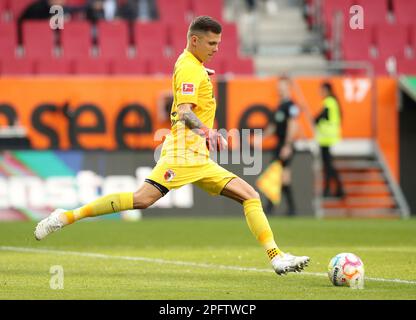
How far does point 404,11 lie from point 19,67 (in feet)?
28.0

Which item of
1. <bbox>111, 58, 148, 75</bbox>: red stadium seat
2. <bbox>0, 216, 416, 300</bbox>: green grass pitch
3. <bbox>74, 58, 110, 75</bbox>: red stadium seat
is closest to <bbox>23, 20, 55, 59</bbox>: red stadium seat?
<bbox>74, 58, 110, 75</bbox>: red stadium seat

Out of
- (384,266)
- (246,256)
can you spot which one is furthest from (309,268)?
(246,256)

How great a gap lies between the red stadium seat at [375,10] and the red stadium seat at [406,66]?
148cm

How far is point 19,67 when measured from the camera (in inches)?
866

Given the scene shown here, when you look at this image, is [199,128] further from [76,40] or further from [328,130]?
[76,40]

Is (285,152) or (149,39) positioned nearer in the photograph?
(285,152)

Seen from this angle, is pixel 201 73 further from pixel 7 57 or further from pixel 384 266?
pixel 7 57

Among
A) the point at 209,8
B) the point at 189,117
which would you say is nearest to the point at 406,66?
the point at 209,8

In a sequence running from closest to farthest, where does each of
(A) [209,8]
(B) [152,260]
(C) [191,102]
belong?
(C) [191,102] < (B) [152,260] < (A) [209,8]

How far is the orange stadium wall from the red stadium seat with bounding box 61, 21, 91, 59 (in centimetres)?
174

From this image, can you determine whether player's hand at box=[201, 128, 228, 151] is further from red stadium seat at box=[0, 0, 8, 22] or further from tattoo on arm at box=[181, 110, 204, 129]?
red stadium seat at box=[0, 0, 8, 22]

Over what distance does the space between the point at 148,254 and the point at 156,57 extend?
10.5 meters

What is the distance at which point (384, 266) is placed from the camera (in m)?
11.0
